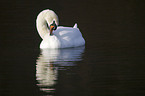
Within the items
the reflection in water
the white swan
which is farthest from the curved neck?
the reflection in water

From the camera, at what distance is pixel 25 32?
17.8 metres

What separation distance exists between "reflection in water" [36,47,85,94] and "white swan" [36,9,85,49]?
0.95 ft

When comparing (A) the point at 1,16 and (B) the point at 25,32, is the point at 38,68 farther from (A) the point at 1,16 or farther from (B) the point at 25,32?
(A) the point at 1,16

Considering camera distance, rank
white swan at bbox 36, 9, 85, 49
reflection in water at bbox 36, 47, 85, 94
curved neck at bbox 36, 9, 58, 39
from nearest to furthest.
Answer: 1. reflection in water at bbox 36, 47, 85, 94
2. white swan at bbox 36, 9, 85, 49
3. curved neck at bbox 36, 9, 58, 39

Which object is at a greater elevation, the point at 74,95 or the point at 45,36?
the point at 45,36

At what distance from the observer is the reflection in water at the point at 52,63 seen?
32.3ft

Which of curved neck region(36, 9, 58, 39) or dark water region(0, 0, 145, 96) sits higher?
curved neck region(36, 9, 58, 39)

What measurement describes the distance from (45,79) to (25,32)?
25.4 feet

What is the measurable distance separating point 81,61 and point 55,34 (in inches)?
114

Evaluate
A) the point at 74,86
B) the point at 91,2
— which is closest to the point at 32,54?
the point at 74,86

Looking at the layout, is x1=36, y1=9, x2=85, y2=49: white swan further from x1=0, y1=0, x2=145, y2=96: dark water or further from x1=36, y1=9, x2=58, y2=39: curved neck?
x1=0, y1=0, x2=145, y2=96: dark water

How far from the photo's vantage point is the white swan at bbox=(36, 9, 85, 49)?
14.7m

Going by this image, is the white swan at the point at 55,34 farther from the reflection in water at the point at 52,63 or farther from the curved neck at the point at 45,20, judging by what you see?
the reflection in water at the point at 52,63

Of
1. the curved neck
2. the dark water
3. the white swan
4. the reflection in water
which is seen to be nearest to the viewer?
the dark water
